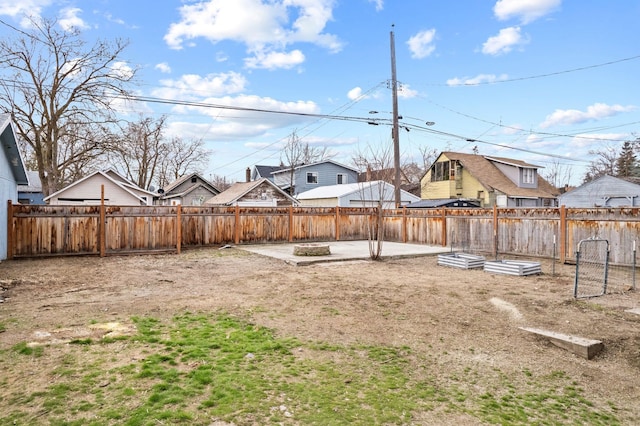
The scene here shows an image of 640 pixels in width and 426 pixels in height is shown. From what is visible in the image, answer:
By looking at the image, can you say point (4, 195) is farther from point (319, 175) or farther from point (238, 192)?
point (319, 175)

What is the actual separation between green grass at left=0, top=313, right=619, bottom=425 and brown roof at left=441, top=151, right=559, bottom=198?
27.1 metres

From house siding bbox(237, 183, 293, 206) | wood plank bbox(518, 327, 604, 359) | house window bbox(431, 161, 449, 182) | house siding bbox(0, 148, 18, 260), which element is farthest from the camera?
house window bbox(431, 161, 449, 182)

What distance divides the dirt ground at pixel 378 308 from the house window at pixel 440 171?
22034 millimetres

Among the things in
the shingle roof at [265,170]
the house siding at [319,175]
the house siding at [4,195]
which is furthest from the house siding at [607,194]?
the house siding at [4,195]

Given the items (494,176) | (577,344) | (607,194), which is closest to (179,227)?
(577,344)

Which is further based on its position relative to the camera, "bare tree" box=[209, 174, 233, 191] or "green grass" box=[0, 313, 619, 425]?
"bare tree" box=[209, 174, 233, 191]

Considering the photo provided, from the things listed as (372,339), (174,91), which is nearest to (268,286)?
(372,339)

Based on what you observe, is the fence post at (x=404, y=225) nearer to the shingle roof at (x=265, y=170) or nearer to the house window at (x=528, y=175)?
the house window at (x=528, y=175)

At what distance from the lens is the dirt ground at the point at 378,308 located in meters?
4.10

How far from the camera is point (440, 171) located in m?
31.8

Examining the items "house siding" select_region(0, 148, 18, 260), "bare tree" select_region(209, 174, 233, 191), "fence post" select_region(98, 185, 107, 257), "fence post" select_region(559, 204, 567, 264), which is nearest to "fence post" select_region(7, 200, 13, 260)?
"house siding" select_region(0, 148, 18, 260)

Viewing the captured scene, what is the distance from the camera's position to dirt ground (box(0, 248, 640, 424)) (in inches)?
161

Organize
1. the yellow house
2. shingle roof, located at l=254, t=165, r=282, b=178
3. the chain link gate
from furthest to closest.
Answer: shingle roof, located at l=254, t=165, r=282, b=178, the yellow house, the chain link gate

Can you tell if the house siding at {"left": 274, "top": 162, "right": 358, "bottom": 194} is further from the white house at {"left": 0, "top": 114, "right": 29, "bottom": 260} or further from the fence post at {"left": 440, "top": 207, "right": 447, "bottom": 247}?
the white house at {"left": 0, "top": 114, "right": 29, "bottom": 260}
